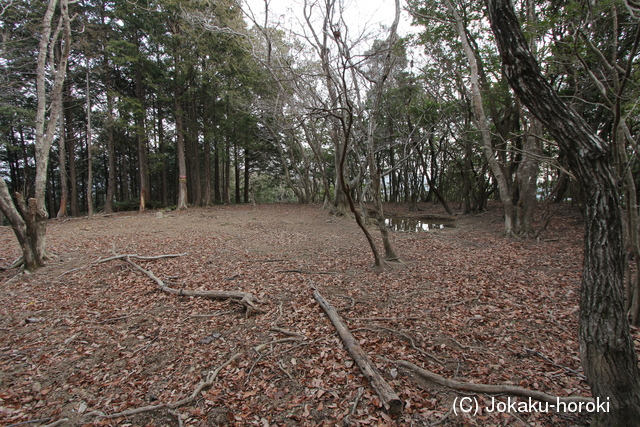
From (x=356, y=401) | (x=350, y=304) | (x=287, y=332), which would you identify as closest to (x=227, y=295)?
(x=287, y=332)

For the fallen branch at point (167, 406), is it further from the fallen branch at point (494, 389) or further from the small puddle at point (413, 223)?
the small puddle at point (413, 223)

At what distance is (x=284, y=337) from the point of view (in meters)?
3.96

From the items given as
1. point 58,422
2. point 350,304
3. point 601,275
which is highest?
point 601,275

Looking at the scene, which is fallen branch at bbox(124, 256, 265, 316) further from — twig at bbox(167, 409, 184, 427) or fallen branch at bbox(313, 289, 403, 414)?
twig at bbox(167, 409, 184, 427)

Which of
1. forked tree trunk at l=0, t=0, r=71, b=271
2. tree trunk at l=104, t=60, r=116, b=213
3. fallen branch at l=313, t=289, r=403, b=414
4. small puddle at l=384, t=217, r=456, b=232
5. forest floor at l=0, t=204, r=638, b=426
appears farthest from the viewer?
tree trunk at l=104, t=60, r=116, b=213

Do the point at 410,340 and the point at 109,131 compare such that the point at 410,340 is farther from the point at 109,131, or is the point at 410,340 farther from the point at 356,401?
the point at 109,131

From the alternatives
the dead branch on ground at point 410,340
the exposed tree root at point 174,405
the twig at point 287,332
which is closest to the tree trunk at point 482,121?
the dead branch on ground at point 410,340

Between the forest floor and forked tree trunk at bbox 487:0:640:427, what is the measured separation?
609mm

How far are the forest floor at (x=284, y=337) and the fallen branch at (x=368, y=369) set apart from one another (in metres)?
0.10

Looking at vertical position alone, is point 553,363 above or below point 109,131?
below

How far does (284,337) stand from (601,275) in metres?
3.38

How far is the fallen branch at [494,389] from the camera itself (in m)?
2.53

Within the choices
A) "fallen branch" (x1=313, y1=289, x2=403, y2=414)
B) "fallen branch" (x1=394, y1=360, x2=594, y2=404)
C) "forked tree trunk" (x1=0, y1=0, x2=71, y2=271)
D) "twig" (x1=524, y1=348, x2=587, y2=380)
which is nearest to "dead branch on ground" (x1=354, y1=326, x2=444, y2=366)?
"fallen branch" (x1=394, y1=360, x2=594, y2=404)

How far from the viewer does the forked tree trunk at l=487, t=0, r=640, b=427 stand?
76.8 inches
